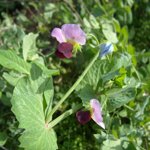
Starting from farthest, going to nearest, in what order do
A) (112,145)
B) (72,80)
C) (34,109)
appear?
(72,80)
(112,145)
(34,109)

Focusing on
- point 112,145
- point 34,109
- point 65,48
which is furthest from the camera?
point 112,145

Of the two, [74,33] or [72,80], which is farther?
[72,80]

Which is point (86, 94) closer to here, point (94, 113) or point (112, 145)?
point (94, 113)

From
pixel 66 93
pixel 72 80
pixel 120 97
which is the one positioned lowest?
pixel 72 80

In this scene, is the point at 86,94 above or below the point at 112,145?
above

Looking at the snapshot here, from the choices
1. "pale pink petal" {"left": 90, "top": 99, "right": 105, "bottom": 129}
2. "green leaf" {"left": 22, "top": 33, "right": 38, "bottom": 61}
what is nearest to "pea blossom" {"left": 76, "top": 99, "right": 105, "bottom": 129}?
"pale pink petal" {"left": 90, "top": 99, "right": 105, "bottom": 129}

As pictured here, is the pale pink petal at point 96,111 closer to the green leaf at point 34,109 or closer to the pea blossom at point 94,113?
the pea blossom at point 94,113

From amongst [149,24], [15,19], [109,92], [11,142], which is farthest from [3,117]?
[149,24]

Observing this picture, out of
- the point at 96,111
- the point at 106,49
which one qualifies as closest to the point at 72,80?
the point at 106,49
